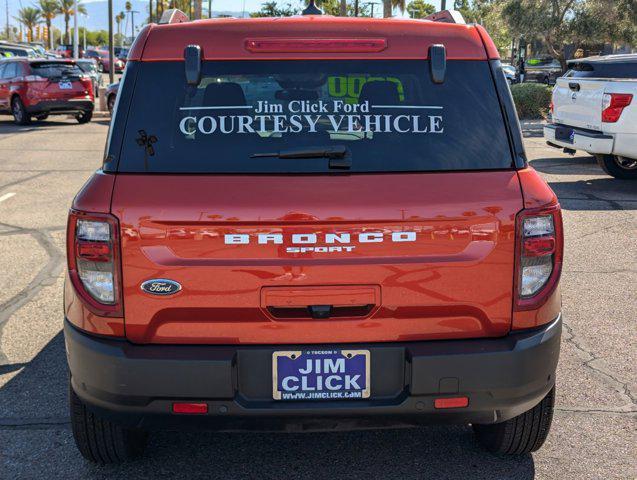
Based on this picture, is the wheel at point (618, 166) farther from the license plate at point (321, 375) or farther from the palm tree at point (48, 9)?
the palm tree at point (48, 9)

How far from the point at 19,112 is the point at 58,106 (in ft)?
4.21

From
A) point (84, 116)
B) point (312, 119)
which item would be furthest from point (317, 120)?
point (84, 116)

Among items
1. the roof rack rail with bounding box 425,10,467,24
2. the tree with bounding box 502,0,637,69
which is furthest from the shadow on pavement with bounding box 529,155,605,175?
the tree with bounding box 502,0,637,69

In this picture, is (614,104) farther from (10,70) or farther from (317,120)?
(10,70)

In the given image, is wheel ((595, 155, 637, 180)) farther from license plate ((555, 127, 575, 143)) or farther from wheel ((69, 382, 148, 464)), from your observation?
wheel ((69, 382, 148, 464))

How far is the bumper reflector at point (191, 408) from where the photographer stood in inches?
121

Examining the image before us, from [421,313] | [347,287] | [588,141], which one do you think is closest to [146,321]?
[347,287]

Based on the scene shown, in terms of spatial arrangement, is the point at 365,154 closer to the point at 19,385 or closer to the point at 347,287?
the point at 347,287

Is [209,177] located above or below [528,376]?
above

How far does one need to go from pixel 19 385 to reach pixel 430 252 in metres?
2.69

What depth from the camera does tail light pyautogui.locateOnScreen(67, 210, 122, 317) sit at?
3.04m

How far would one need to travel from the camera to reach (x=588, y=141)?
11383 millimetres

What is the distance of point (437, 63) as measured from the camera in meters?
3.18

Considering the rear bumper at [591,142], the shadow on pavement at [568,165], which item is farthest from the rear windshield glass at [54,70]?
the rear bumper at [591,142]
